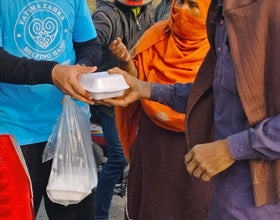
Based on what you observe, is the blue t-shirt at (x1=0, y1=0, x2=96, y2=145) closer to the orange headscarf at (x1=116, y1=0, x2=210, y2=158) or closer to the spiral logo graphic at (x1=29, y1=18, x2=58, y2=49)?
the spiral logo graphic at (x1=29, y1=18, x2=58, y2=49)

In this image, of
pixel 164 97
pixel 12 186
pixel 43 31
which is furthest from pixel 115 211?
pixel 43 31

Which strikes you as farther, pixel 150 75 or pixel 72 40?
pixel 150 75

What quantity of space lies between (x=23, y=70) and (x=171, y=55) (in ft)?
3.36

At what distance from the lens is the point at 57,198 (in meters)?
2.39

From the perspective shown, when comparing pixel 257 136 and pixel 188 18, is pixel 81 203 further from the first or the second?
pixel 257 136

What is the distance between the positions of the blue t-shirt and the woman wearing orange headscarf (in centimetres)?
43

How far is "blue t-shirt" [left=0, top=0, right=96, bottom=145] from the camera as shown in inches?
86.4

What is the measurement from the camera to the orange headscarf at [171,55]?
271 centimetres

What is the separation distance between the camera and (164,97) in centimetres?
221

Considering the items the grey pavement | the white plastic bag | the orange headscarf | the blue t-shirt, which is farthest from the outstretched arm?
the grey pavement

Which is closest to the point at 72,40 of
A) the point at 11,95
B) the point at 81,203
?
the point at 11,95

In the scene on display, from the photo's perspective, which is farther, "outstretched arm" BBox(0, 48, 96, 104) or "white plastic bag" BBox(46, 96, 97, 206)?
"white plastic bag" BBox(46, 96, 97, 206)

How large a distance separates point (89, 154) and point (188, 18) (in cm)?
97

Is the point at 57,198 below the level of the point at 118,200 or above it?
above
